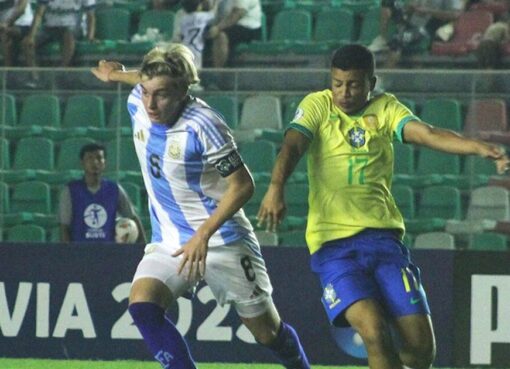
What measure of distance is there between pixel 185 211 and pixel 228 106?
406cm

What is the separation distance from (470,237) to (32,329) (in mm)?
3291

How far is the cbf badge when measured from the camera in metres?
7.45

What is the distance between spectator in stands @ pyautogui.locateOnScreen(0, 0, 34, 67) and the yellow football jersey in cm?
849

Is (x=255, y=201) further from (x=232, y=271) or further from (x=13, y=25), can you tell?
(x=13, y=25)

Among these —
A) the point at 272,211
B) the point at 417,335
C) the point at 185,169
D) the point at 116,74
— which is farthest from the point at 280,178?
the point at 116,74

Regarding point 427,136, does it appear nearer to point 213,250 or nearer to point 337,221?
point 337,221

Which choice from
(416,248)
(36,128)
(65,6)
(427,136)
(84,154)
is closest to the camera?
(427,136)

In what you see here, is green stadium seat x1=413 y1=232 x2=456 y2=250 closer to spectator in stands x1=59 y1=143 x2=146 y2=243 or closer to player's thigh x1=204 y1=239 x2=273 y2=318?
spectator in stands x1=59 y1=143 x2=146 y2=243

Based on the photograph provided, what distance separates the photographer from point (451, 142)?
705 centimetres

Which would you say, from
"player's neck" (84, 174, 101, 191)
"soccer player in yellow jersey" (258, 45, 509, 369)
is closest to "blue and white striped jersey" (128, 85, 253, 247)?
"soccer player in yellow jersey" (258, 45, 509, 369)

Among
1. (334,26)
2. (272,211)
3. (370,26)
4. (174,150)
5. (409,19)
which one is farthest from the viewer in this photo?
(334,26)

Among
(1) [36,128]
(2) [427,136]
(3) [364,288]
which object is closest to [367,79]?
(2) [427,136]

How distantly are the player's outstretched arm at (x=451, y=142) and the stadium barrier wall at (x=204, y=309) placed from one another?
3.49 meters

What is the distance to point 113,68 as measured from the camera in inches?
329
